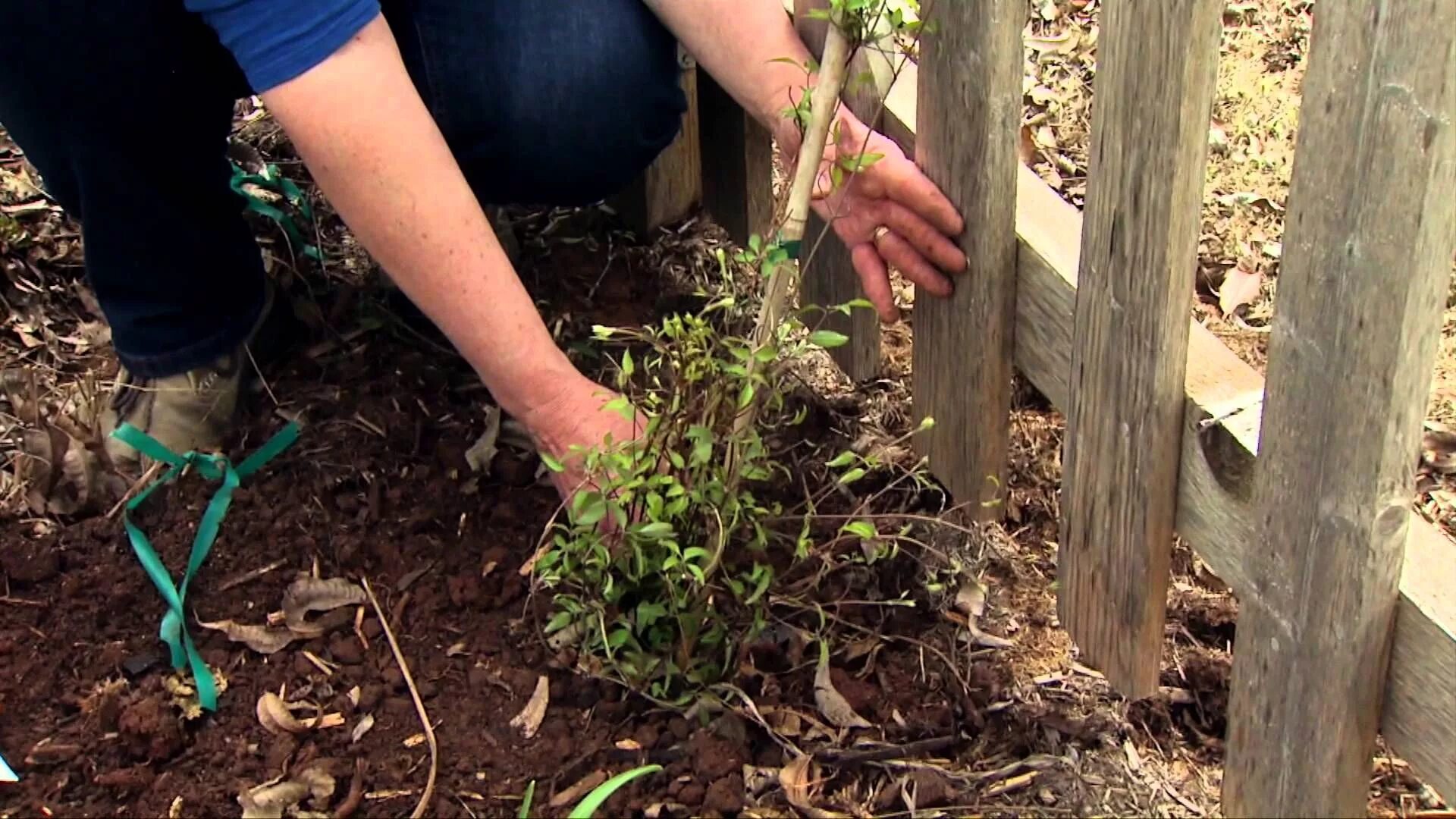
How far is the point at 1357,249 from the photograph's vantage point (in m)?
1.06

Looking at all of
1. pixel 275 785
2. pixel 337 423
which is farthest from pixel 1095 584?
pixel 337 423

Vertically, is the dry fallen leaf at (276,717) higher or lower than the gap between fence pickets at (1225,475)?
lower

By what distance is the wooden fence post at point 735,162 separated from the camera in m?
2.21

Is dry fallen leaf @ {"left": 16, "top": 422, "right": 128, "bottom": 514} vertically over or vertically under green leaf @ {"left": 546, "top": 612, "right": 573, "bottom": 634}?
under

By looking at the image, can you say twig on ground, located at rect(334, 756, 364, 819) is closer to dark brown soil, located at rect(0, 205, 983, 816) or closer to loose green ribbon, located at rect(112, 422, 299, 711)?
dark brown soil, located at rect(0, 205, 983, 816)

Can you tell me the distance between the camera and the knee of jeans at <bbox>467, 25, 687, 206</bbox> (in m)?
1.89

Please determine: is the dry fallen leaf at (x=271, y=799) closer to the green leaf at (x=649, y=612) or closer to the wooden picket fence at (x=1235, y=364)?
the green leaf at (x=649, y=612)

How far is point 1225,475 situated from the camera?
1.34 m

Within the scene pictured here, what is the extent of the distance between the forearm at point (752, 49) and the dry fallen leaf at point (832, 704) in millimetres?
602

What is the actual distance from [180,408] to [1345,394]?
146 centimetres

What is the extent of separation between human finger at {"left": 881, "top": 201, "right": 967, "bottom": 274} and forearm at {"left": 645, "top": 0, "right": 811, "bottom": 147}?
15 cm

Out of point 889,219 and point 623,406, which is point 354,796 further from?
point 889,219

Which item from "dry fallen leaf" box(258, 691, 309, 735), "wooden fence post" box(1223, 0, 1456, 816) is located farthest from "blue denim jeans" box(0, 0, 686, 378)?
"wooden fence post" box(1223, 0, 1456, 816)

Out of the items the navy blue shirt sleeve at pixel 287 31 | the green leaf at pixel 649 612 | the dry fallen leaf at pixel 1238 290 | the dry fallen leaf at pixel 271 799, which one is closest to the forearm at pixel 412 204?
the navy blue shirt sleeve at pixel 287 31
